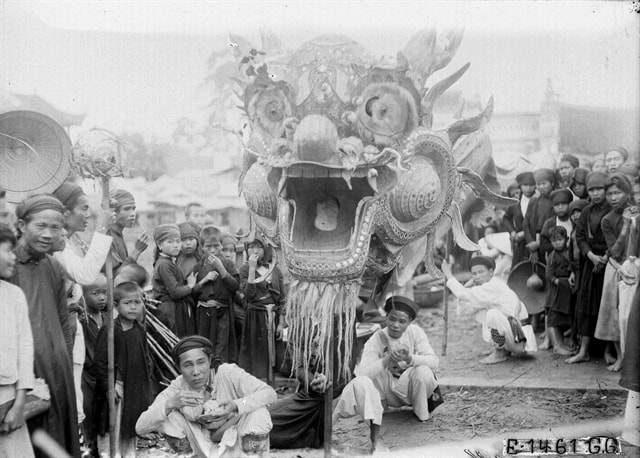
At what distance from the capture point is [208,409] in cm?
511

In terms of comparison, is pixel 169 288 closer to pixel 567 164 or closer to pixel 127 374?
pixel 127 374

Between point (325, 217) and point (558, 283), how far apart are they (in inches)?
67.7

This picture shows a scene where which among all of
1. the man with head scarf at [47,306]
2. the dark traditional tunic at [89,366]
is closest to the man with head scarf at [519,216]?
the dark traditional tunic at [89,366]

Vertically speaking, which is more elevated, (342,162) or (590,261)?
(342,162)

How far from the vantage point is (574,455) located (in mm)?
5367

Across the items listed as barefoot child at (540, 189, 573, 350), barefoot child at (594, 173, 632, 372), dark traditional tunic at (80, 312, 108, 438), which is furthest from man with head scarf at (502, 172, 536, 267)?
dark traditional tunic at (80, 312, 108, 438)

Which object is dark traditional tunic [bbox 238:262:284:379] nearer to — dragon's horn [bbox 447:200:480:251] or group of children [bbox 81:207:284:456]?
group of children [bbox 81:207:284:456]

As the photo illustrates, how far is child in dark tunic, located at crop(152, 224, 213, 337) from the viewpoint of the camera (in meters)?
5.23

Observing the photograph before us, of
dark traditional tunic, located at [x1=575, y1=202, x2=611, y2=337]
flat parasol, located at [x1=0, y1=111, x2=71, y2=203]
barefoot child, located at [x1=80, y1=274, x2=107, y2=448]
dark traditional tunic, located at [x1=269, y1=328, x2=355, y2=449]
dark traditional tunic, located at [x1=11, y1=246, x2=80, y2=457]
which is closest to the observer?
dark traditional tunic, located at [x1=11, y1=246, x2=80, y2=457]

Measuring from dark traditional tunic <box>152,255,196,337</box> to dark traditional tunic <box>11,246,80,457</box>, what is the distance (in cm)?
62

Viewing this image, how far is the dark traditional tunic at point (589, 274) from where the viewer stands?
536 centimetres

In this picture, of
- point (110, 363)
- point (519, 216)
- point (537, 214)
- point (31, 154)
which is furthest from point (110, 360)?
point (537, 214)

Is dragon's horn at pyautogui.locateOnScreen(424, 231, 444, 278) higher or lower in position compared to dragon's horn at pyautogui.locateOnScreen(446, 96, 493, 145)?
lower

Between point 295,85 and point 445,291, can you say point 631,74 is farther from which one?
point 295,85
